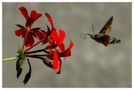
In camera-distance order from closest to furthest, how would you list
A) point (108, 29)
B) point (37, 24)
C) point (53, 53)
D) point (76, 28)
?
1. point (53, 53)
2. point (108, 29)
3. point (37, 24)
4. point (76, 28)

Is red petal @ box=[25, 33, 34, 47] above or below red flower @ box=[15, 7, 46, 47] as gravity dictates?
below

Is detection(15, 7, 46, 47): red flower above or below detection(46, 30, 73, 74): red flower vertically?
above

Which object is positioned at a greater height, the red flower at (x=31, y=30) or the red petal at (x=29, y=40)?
the red flower at (x=31, y=30)

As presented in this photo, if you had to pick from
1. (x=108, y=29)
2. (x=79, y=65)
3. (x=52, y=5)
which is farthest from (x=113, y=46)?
(x=108, y=29)

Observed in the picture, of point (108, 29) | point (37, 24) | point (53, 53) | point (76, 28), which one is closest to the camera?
point (53, 53)

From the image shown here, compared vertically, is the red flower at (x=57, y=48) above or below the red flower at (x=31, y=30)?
below

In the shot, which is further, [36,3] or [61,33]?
[36,3]

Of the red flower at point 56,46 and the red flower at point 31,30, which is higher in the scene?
the red flower at point 31,30

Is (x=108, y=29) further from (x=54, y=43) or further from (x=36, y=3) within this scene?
(x=36, y=3)

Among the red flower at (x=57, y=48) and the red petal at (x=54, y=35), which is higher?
the red petal at (x=54, y=35)

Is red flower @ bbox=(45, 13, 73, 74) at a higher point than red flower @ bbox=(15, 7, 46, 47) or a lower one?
A: lower

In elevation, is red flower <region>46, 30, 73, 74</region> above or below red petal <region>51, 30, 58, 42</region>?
below
